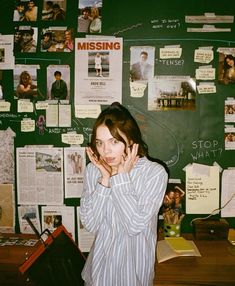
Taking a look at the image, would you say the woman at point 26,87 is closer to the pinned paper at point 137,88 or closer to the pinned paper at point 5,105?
the pinned paper at point 5,105

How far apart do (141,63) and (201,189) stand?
906mm

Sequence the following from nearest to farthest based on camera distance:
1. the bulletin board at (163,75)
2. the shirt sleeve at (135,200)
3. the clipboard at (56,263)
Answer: the shirt sleeve at (135,200) < the clipboard at (56,263) < the bulletin board at (163,75)

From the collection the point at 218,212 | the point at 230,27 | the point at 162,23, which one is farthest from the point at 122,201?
the point at 230,27

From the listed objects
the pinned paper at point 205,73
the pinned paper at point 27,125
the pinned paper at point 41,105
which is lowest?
the pinned paper at point 27,125

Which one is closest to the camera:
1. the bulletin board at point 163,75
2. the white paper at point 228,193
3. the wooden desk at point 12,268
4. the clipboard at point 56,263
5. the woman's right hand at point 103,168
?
the woman's right hand at point 103,168

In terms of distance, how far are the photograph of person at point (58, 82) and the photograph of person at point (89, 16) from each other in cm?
27

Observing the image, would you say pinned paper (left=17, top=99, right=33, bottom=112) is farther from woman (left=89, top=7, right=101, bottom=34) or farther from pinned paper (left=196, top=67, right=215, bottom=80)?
pinned paper (left=196, top=67, right=215, bottom=80)

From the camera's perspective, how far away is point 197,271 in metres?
1.61

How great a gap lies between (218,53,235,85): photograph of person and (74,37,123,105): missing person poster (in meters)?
0.63

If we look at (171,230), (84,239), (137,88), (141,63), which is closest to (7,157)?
(84,239)

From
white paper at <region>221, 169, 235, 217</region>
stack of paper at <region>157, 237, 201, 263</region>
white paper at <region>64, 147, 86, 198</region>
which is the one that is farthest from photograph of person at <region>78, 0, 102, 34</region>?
stack of paper at <region>157, 237, 201, 263</region>

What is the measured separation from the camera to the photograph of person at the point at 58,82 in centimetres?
194

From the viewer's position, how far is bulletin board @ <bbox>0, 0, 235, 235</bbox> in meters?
1.89

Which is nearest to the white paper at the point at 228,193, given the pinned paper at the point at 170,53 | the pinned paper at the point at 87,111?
the pinned paper at the point at 170,53
